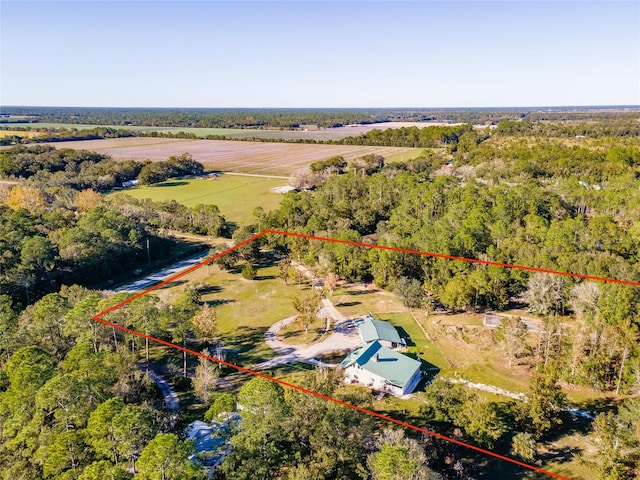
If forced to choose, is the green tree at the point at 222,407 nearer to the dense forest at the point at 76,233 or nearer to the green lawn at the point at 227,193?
the dense forest at the point at 76,233

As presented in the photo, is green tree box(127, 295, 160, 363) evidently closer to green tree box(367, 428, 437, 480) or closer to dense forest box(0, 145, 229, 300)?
dense forest box(0, 145, 229, 300)

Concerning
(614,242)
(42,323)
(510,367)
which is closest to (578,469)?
(510,367)

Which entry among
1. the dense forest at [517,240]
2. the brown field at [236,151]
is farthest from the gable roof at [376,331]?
the brown field at [236,151]

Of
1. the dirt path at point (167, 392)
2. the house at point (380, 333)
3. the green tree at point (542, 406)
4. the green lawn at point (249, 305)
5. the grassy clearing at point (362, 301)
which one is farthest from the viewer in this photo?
the grassy clearing at point (362, 301)

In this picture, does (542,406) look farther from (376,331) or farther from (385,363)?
(376,331)

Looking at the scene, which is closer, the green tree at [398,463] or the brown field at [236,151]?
the green tree at [398,463]

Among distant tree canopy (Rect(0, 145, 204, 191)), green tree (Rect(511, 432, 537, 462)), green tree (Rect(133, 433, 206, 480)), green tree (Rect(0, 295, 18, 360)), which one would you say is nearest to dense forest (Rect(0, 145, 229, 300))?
distant tree canopy (Rect(0, 145, 204, 191))
